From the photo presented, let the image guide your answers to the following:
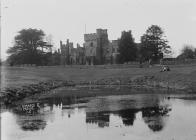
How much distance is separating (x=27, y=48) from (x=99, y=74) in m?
45.1

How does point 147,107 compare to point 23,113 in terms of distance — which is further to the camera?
point 147,107

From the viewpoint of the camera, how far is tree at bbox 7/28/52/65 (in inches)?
4941

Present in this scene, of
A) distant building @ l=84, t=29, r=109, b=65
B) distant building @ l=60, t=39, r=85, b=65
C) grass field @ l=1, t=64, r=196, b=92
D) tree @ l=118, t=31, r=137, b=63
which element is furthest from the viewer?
distant building @ l=60, t=39, r=85, b=65

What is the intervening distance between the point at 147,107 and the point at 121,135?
45.1 feet

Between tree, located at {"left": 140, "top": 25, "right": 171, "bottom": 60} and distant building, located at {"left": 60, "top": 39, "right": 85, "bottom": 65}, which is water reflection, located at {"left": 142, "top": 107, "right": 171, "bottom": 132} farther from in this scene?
distant building, located at {"left": 60, "top": 39, "right": 85, "bottom": 65}

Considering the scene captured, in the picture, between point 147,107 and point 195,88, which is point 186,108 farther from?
point 195,88

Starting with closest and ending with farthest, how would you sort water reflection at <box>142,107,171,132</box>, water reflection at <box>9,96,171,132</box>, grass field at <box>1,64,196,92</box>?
water reflection at <box>142,107,171,132</box> < water reflection at <box>9,96,171,132</box> < grass field at <box>1,64,196,92</box>

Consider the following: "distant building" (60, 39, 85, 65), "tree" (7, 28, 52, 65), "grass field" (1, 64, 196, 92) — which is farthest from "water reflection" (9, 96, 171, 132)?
"distant building" (60, 39, 85, 65)

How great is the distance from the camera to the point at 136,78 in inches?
3049

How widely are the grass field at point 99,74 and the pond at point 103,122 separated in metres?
24.2

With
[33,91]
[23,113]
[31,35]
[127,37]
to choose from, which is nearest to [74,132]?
[23,113]

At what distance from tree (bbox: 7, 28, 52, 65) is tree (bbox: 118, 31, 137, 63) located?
99.2 ft

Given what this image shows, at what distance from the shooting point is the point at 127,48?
4341 inches

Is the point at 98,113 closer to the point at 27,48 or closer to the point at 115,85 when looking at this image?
the point at 115,85
